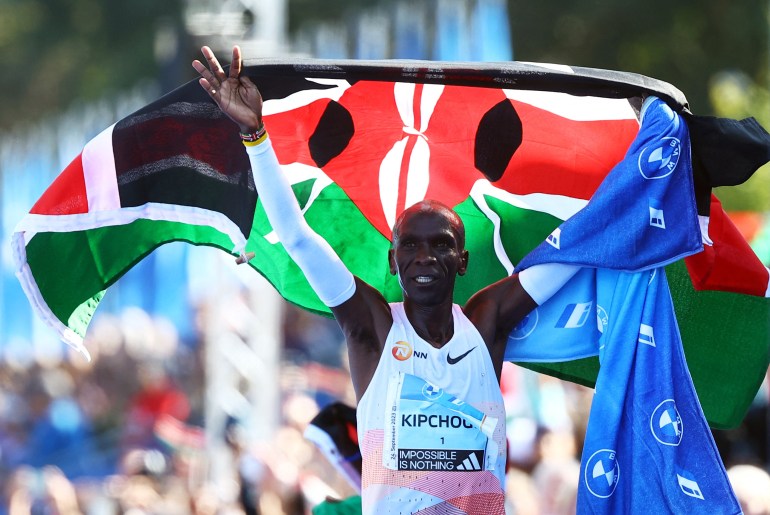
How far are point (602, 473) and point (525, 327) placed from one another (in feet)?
1.82

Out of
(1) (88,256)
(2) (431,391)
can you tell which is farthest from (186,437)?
(2) (431,391)

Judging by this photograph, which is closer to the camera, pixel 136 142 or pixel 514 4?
pixel 136 142

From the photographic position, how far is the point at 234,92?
4.19 m

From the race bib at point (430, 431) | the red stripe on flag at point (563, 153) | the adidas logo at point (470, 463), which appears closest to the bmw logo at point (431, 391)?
the race bib at point (430, 431)

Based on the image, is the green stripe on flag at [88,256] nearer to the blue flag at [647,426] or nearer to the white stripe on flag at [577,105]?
the white stripe on flag at [577,105]

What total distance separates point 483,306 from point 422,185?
31.9 inches

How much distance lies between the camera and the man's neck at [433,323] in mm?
4320

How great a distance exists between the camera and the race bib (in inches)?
164

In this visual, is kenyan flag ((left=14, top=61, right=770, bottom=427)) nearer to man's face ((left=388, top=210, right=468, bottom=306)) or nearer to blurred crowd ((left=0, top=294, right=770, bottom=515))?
man's face ((left=388, top=210, right=468, bottom=306))

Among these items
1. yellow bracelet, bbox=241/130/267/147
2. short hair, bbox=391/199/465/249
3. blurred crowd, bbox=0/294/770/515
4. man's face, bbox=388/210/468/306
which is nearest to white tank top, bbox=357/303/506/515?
man's face, bbox=388/210/468/306

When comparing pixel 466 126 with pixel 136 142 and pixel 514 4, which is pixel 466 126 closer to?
pixel 136 142

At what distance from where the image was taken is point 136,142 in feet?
15.4

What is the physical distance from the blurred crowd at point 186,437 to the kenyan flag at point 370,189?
125cm

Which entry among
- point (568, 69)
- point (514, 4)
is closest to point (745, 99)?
point (514, 4)
